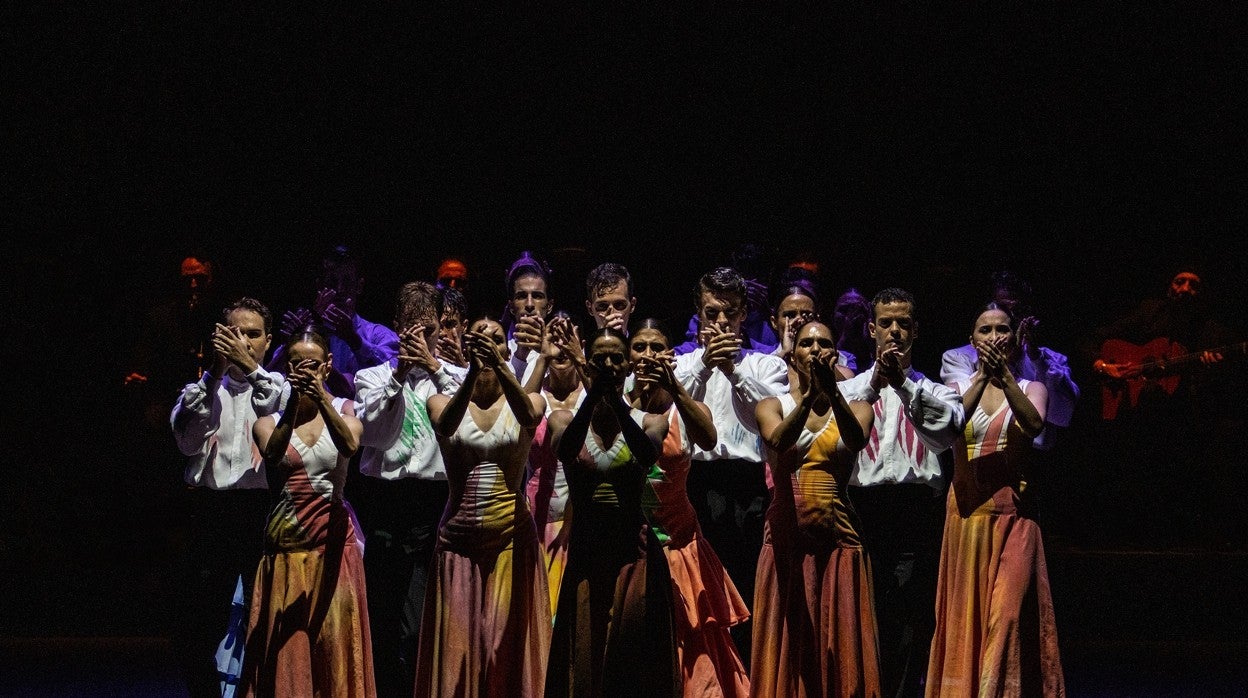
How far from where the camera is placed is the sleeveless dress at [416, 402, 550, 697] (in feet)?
12.5

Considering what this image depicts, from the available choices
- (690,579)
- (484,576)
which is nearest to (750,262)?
(690,579)

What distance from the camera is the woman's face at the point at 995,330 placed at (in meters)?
4.14

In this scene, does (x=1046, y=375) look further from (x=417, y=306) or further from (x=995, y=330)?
(x=417, y=306)

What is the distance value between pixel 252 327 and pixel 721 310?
160cm

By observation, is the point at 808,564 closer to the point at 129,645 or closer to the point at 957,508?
the point at 957,508

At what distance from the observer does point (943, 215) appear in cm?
627

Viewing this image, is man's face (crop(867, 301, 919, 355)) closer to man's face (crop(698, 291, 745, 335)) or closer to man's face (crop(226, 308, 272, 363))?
man's face (crop(698, 291, 745, 335))

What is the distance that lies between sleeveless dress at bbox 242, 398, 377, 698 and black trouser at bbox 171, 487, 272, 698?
0.43 m

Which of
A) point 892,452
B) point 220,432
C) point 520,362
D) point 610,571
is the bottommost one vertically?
point 610,571

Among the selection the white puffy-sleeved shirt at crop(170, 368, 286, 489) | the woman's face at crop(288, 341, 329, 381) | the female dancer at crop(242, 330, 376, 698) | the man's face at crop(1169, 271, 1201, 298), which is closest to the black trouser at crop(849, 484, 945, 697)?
the female dancer at crop(242, 330, 376, 698)

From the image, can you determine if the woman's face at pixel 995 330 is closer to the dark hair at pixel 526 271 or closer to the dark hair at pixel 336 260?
the dark hair at pixel 526 271

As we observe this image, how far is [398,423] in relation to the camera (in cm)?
420

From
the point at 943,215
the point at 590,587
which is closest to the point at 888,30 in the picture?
the point at 943,215

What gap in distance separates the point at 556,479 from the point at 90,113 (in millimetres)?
3582
